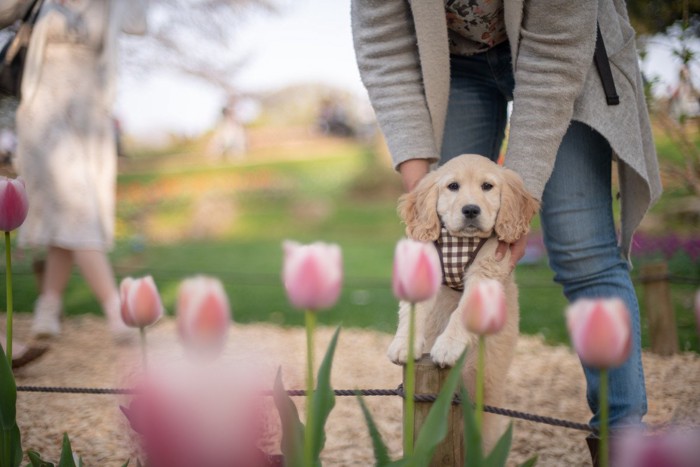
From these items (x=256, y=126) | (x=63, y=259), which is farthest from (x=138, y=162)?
(x=63, y=259)

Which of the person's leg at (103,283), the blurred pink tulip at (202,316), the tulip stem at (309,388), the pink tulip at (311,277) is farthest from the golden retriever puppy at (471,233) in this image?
the person's leg at (103,283)

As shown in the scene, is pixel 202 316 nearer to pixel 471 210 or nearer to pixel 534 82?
pixel 471 210

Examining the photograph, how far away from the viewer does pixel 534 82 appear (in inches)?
71.1

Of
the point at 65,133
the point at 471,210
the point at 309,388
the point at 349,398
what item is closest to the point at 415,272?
the point at 309,388

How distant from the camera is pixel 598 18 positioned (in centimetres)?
191

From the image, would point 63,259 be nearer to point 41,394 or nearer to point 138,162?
point 41,394

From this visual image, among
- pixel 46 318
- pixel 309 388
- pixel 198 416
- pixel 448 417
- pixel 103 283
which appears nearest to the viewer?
pixel 198 416

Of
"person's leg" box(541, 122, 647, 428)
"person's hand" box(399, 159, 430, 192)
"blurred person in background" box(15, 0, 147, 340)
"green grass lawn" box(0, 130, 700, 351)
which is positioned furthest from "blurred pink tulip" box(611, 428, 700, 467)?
"blurred person in background" box(15, 0, 147, 340)

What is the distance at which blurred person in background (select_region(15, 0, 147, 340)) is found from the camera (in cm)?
354

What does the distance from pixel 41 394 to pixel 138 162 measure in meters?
16.9

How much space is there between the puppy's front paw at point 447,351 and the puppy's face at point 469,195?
0.34 metres

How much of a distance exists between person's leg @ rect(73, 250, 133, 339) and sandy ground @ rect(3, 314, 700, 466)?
0.52 feet

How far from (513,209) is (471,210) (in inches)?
4.7

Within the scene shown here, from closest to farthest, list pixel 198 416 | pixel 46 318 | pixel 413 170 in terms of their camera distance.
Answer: pixel 198 416 → pixel 413 170 → pixel 46 318
